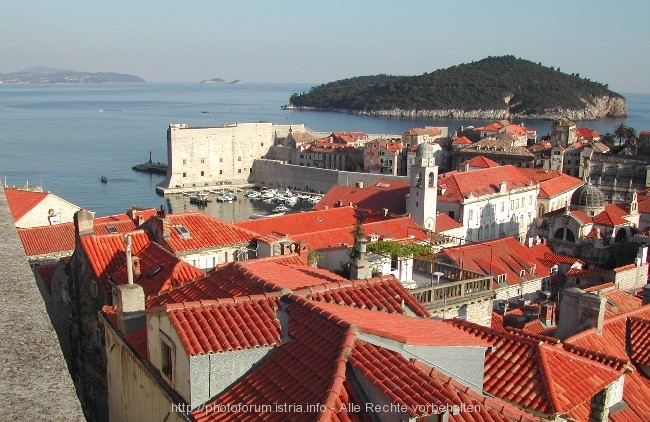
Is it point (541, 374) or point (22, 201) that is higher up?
point (541, 374)

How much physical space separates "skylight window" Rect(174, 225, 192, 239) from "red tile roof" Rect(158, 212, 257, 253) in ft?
0.10

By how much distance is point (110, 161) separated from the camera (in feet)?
279

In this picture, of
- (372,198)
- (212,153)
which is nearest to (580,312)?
(372,198)

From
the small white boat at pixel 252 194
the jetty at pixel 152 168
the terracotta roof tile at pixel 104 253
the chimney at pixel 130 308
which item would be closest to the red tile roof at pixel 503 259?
the terracotta roof tile at pixel 104 253

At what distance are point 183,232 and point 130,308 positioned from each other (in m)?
6.58

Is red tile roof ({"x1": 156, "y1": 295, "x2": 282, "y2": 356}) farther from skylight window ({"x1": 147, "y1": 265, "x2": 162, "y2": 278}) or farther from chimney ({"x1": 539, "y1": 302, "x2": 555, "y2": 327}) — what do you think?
chimney ({"x1": 539, "y1": 302, "x2": 555, "y2": 327})

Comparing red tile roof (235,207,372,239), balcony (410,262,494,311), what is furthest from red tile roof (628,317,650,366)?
red tile roof (235,207,372,239)

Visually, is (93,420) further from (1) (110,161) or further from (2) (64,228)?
(1) (110,161)

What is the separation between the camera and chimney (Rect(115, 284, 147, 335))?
25.5 feet

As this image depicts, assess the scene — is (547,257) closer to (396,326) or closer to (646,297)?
(646,297)

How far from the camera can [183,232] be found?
14.4m

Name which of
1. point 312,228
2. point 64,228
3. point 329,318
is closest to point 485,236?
point 312,228

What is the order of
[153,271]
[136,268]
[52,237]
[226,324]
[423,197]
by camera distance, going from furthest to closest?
[423,197]
[52,237]
[136,268]
[153,271]
[226,324]

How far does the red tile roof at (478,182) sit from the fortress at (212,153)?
126 ft
